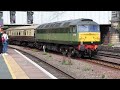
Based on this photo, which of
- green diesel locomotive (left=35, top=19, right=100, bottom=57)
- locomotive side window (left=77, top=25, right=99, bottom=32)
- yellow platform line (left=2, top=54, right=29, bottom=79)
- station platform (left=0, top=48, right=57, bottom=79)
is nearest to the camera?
yellow platform line (left=2, top=54, right=29, bottom=79)

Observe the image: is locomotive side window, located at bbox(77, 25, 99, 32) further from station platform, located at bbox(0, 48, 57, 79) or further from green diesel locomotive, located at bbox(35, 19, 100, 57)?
station platform, located at bbox(0, 48, 57, 79)

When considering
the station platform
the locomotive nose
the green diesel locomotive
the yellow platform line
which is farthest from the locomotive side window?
the yellow platform line

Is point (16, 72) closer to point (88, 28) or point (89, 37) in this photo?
point (89, 37)

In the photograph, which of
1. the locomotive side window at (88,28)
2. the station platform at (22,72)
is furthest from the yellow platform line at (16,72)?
the locomotive side window at (88,28)

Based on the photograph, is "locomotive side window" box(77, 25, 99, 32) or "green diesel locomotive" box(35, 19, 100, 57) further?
"locomotive side window" box(77, 25, 99, 32)

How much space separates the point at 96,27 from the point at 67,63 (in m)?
5.94

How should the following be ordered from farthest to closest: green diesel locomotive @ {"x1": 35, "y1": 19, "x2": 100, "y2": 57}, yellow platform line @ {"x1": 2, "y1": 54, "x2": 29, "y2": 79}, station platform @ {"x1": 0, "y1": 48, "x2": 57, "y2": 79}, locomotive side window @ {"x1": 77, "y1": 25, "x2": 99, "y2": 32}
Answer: locomotive side window @ {"x1": 77, "y1": 25, "x2": 99, "y2": 32} → green diesel locomotive @ {"x1": 35, "y1": 19, "x2": 100, "y2": 57} → station platform @ {"x1": 0, "y1": 48, "x2": 57, "y2": 79} → yellow platform line @ {"x1": 2, "y1": 54, "x2": 29, "y2": 79}

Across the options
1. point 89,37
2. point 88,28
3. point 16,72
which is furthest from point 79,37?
point 16,72

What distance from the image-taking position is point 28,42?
1740 inches

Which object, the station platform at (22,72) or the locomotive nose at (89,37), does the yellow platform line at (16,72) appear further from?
the locomotive nose at (89,37)

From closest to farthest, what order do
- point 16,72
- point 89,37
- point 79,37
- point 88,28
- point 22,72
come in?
point 16,72
point 22,72
point 79,37
point 89,37
point 88,28
